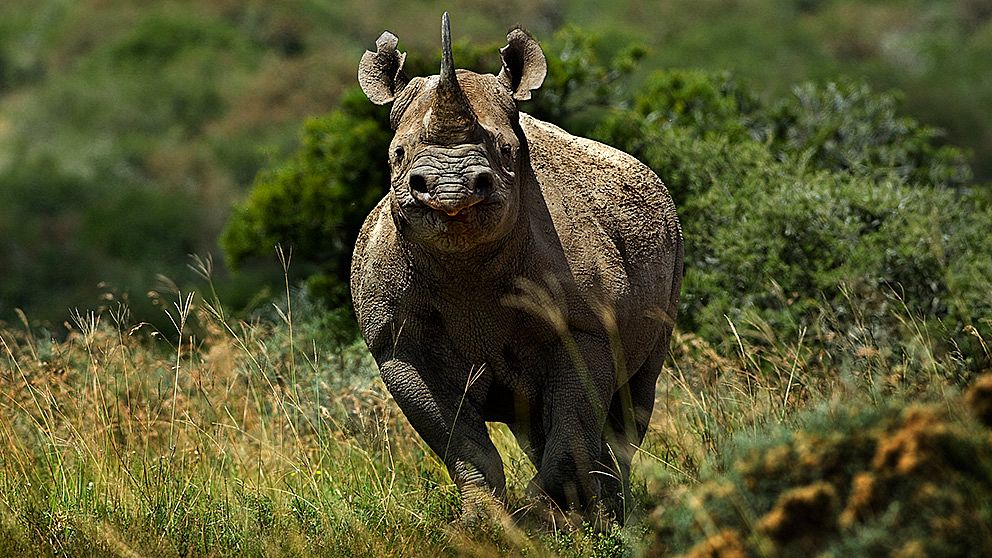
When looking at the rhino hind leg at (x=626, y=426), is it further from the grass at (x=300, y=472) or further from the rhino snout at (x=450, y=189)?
the rhino snout at (x=450, y=189)

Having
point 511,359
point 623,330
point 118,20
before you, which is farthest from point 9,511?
point 118,20

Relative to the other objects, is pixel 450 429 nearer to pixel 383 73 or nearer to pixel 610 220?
pixel 610 220

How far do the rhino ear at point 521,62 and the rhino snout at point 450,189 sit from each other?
1.09m

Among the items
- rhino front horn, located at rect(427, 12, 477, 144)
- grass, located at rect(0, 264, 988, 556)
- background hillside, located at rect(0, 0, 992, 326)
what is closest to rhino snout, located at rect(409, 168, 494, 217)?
rhino front horn, located at rect(427, 12, 477, 144)

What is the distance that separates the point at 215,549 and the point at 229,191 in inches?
1648

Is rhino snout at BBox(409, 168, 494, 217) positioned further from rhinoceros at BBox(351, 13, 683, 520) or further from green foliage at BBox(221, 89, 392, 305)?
green foliage at BBox(221, 89, 392, 305)

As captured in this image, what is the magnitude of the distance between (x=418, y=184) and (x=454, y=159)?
0.18 meters

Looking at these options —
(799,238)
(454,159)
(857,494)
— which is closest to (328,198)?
(799,238)

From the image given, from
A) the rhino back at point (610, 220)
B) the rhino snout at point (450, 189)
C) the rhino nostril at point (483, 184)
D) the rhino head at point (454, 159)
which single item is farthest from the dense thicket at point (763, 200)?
the rhino snout at point (450, 189)

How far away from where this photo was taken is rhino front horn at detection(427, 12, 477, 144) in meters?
6.62

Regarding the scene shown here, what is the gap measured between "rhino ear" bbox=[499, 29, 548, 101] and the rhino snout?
3.56 ft

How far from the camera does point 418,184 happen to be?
657 centimetres

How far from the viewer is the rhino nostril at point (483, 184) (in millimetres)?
6518

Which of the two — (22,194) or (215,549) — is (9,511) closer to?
(215,549)
